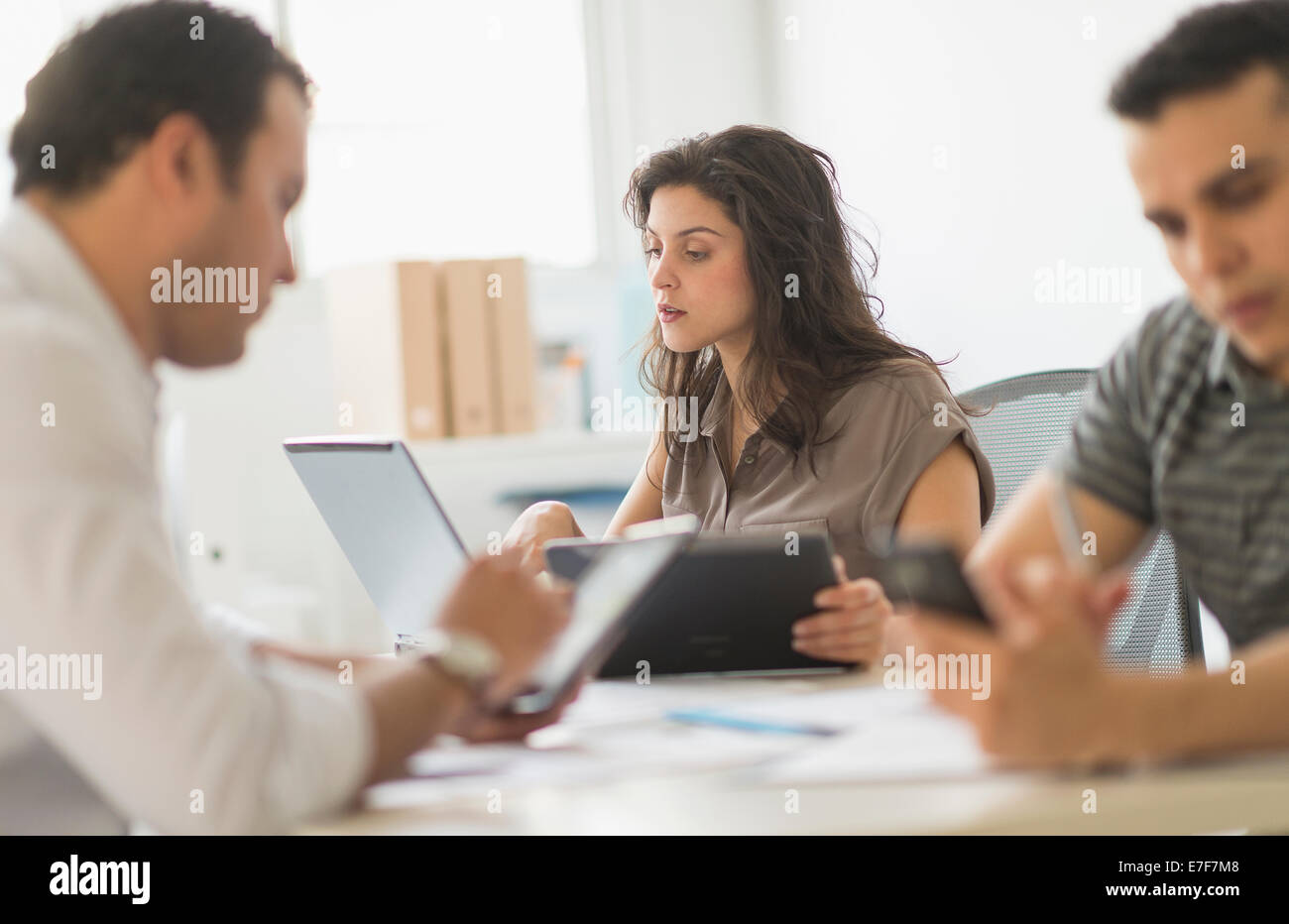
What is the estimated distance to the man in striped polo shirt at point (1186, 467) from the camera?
89cm

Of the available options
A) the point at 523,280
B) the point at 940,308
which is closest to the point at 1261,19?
the point at 940,308

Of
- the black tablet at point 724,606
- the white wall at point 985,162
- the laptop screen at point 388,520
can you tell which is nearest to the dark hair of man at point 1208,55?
the black tablet at point 724,606

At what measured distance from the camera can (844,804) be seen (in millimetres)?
884

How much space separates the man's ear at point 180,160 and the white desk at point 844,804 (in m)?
0.48

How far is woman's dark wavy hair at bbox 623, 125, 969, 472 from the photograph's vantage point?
202cm

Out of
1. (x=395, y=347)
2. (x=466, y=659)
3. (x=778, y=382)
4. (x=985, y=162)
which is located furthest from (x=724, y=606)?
(x=395, y=347)

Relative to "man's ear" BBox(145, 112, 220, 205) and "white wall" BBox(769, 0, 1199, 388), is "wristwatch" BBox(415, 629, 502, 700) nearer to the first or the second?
"man's ear" BBox(145, 112, 220, 205)

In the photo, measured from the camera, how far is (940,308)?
3.14 metres

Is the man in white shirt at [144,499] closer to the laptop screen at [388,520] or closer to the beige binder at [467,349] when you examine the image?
the laptop screen at [388,520]

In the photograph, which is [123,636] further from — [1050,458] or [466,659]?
[1050,458]

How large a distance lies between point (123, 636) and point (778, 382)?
1349mm

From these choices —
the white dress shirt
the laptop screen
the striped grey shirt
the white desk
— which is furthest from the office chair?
the white dress shirt

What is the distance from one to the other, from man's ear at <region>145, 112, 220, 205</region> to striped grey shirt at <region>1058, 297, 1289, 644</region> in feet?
2.99
